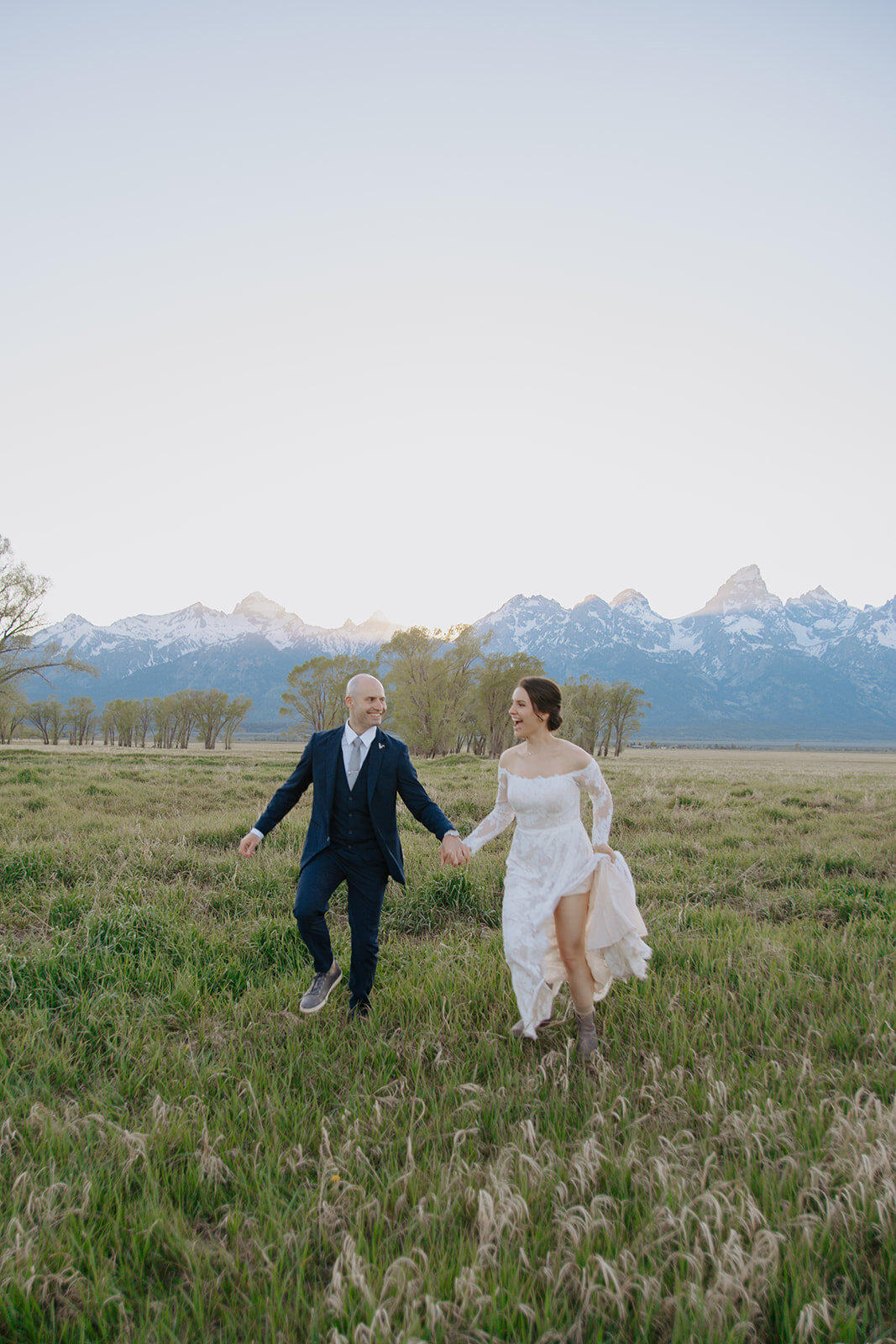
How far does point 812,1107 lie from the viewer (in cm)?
350

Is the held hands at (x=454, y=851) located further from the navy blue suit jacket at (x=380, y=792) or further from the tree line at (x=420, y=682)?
the tree line at (x=420, y=682)

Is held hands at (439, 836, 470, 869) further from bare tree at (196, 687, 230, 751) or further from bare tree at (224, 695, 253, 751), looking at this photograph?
bare tree at (196, 687, 230, 751)

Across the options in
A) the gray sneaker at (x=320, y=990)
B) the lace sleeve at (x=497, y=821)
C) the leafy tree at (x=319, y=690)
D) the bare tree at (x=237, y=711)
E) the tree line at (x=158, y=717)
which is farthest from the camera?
the tree line at (x=158, y=717)

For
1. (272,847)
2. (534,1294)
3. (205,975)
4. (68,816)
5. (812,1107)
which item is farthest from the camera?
(68,816)

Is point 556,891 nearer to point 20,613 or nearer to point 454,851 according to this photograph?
point 454,851

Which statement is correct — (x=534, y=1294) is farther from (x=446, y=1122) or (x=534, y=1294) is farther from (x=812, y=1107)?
(x=812, y=1107)

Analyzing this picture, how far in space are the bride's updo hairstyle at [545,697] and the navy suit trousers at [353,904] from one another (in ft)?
6.14

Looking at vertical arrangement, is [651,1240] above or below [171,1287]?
above

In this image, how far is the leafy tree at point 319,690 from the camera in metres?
70.1

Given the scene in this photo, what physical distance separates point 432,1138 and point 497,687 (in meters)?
54.8

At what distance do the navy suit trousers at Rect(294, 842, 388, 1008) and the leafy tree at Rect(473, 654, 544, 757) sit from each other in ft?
164

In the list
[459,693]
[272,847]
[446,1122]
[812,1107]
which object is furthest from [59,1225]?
[459,693]

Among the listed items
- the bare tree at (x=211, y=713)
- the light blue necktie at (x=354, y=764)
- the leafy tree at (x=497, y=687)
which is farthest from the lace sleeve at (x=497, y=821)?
the bare tree at (x=211, y=713)

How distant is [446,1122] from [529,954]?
1.58 meters
